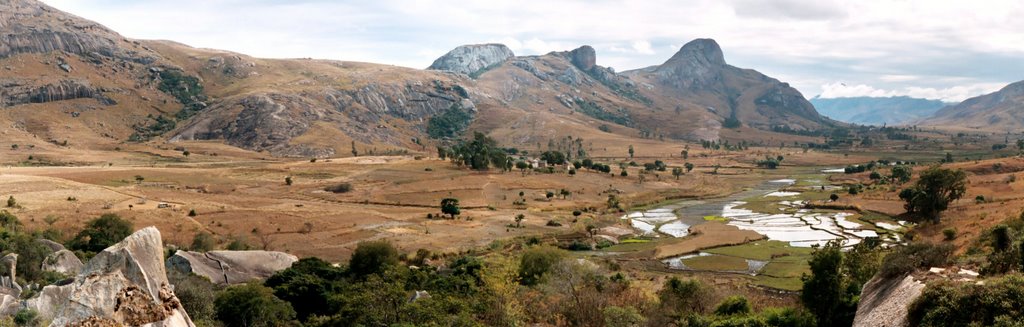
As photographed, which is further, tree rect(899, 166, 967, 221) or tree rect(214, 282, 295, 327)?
tree rect(899, 166, 967, 221)

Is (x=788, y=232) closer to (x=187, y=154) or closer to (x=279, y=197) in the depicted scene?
(x=279, y=197)

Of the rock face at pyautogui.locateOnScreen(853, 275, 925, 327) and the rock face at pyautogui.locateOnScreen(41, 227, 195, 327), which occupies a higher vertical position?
the rock face at pyautogui.locateOnScreen(41, 227, 195, 327)

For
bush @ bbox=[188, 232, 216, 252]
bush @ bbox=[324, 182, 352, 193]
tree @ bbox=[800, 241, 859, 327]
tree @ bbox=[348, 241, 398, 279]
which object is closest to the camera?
tree @ bbox=[800, 241, 859, 327]

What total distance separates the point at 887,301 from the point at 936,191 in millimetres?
69079

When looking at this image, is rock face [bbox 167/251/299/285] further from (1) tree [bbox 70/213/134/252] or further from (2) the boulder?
(1) tree [bbox 70/213/134/252]

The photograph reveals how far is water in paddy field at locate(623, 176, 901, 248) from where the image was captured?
88.4 m

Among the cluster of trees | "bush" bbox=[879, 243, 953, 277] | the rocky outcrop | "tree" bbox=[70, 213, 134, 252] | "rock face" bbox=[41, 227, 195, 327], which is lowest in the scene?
"tree" bbox=[70, 213, 134, 252]

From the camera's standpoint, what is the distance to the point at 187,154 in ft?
647

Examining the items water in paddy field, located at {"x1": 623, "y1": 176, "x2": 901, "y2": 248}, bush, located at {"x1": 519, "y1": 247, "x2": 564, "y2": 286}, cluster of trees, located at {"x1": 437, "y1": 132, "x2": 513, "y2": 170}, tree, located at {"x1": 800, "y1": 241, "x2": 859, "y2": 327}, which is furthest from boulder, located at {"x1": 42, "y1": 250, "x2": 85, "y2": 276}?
cluster of trees, located at {"x1": 437, "y1": 132, "x2": 513, "y2": 170}

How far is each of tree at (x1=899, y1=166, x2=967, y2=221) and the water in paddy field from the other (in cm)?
494

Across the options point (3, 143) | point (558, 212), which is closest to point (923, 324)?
point (558, 212)

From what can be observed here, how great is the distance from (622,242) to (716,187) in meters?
83.3

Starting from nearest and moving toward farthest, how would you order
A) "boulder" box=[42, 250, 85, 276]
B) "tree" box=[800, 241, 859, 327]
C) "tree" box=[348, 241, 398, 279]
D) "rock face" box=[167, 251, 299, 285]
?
"tree" box=[800, 241, 859, 327]
"boulder" box=[42, 250, 85, 276]
"rock face" box=[167, 251, 299, 285]
"tree" box=[348, 241, 398, 279]

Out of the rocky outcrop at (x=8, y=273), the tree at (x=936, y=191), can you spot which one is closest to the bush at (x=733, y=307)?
the rocky outcrop at (x=8, y=273)
